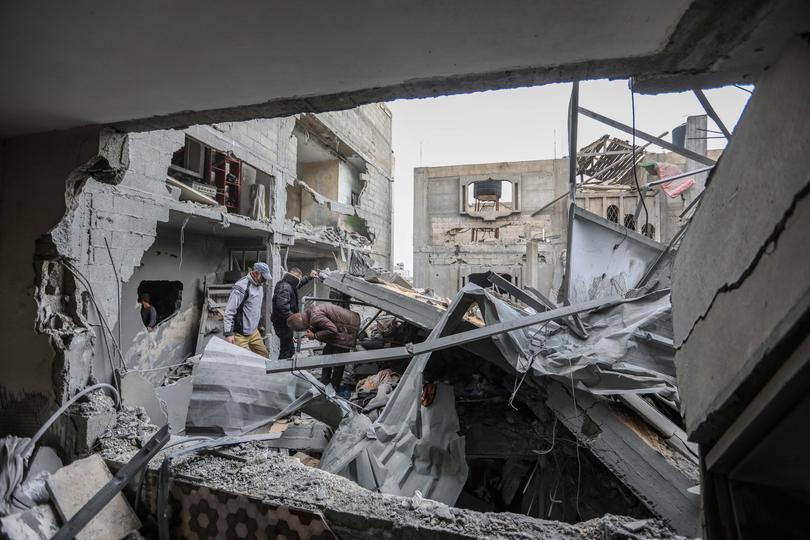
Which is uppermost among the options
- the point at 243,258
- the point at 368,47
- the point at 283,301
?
the point at 368,47

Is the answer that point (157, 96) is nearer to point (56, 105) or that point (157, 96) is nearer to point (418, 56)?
point (56, 105)

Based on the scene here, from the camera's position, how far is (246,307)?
6.23 metres

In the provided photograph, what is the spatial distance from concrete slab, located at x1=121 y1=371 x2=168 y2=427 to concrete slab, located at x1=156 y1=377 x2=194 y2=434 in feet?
0.40

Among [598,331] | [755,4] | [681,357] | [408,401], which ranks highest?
[755,4]

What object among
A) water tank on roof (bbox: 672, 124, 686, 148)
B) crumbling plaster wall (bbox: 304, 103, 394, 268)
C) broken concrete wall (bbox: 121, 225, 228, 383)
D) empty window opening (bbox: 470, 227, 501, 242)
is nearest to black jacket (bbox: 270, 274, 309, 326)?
broken concrete wall (bbox: 121, 225, 228, 383)

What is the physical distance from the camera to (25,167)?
9.04 feet

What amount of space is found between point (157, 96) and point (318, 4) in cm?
131

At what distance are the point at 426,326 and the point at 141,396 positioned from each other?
295 cm

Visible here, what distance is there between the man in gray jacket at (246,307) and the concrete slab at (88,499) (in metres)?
3.75

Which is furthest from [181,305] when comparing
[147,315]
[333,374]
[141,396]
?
Answer: [141,396]

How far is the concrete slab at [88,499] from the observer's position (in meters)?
2.16

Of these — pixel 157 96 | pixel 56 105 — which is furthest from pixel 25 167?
pixel 157 96

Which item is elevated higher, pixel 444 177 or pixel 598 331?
pixel 444 177

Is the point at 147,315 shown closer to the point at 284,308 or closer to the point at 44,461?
the point at 284,308
